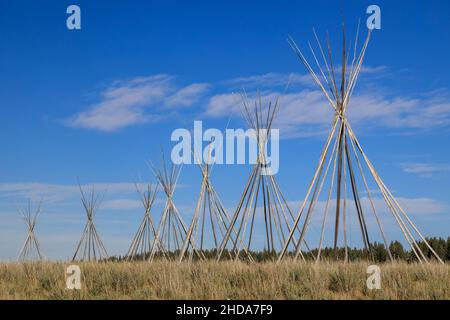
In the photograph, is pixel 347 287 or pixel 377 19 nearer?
pixel 347 287

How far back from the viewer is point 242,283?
664 cm

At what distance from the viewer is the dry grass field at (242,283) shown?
6.10 m

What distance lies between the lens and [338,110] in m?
8.46

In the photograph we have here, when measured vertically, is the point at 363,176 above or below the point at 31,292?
above

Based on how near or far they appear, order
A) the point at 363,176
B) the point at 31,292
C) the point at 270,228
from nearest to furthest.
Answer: the point at 31,292 < the point at 363,176 < the point at 270,228

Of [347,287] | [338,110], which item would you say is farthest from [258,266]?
[338,110]

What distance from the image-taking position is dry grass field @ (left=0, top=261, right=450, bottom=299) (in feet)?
20.0
